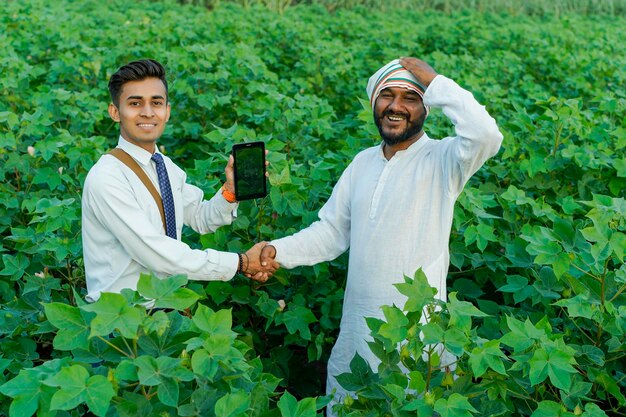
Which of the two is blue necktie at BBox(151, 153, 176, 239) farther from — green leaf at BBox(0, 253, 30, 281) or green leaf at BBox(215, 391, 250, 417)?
green leaf at BBox(215, 391, 250, 417)

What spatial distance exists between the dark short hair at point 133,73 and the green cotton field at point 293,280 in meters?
0.49

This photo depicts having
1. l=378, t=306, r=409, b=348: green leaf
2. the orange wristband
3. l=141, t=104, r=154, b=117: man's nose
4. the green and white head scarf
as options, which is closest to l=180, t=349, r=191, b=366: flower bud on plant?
l=378, t=306, r=409, b=348: green leaf

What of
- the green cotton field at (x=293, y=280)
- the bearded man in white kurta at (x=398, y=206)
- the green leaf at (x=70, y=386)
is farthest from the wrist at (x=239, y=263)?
the green leaf at (x=70, y=386)

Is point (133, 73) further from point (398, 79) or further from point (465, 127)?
Answer: point (465, 127)

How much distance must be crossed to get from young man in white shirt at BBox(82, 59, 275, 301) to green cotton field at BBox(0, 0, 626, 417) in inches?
8.1

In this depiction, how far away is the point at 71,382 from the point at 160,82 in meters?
1.39

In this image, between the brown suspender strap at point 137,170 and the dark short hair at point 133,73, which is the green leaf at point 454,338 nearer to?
the brown suspender strap at point 137,170

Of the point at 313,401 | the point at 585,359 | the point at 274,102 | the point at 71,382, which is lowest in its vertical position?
the point at 585,359

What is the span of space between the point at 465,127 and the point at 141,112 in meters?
1.12

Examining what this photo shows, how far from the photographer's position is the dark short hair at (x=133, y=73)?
2.71 metres

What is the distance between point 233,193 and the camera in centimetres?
306

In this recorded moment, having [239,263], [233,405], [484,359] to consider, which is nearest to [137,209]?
[239,263]

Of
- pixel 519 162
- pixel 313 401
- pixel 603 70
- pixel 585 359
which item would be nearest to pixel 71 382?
pixel 313 401

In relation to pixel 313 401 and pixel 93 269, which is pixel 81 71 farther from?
pixel 313 401
